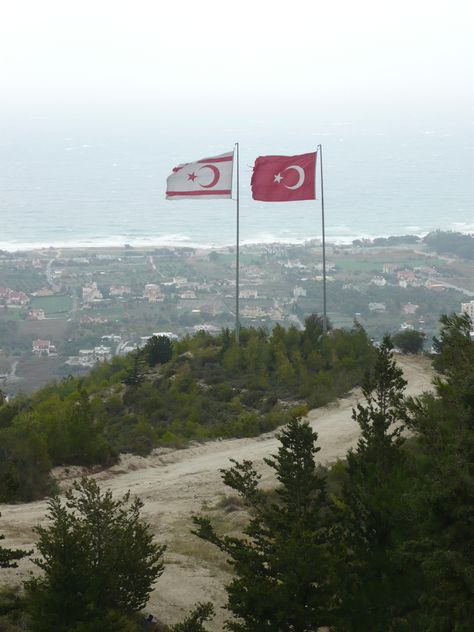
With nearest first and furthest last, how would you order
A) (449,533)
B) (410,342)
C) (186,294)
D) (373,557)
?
(449,533) → (373,557) → (410,342) → (186,294)

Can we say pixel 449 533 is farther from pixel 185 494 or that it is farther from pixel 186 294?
pixel 186 294

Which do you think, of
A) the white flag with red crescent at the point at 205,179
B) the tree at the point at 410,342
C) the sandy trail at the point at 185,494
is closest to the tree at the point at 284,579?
the sandy trail at the point at 185,494

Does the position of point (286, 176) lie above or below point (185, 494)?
above

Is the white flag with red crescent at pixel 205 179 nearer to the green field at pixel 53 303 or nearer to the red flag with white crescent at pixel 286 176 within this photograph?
the red flag with white crescent at pixel 286 176

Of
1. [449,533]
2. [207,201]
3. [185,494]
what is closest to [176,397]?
[185,494]

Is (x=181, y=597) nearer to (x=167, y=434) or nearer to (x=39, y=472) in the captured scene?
(x=39, y=472)

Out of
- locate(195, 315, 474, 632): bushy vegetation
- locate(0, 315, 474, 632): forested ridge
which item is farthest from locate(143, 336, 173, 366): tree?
locate(195, 315, 474, 632): bushy vegetation

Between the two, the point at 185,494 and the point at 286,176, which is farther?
the point at 286,176
